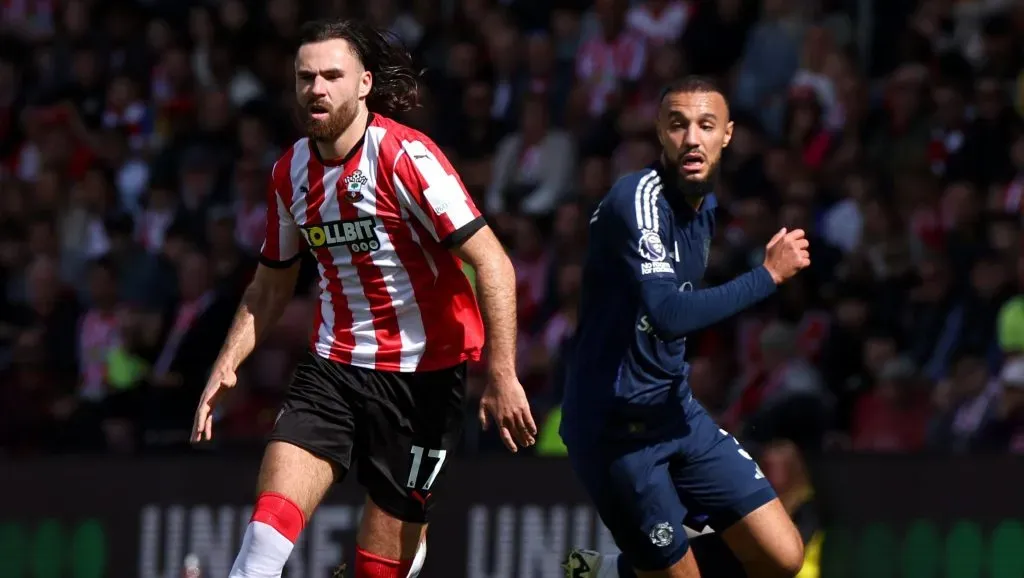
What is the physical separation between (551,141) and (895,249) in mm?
2778

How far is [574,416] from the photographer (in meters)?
7.42

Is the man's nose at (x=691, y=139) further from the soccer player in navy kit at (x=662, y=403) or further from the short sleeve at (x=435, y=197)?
the short sleeve at (x=435, y=197)

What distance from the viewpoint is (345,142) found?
6.98 m

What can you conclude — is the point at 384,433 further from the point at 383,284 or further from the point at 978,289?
the point at 978,289

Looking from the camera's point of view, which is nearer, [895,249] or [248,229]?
[895,249]

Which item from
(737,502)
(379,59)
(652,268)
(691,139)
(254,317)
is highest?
(379,59)

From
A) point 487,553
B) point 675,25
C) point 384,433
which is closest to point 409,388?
point 384,433

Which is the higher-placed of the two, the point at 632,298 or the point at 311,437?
the point at 632,298

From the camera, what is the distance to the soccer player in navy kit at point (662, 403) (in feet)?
23.7

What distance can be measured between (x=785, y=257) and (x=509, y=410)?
1263 mm

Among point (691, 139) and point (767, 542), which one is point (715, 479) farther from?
point (691, 139)

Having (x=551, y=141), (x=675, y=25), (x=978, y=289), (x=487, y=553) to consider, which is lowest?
(x=487, y=553)

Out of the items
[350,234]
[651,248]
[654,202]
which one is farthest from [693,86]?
[350,234]

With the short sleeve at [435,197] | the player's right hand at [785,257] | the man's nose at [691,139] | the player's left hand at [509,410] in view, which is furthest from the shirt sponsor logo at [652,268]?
the player's left hand at [509,410]
